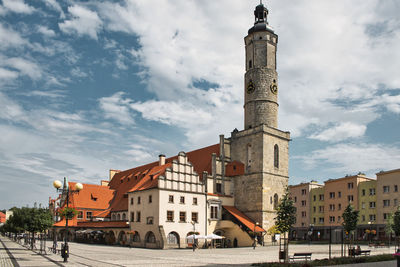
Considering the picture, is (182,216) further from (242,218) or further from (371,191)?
(371,191)

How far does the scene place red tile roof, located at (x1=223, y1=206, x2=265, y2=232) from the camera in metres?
55.2

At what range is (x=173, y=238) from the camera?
5153 cm

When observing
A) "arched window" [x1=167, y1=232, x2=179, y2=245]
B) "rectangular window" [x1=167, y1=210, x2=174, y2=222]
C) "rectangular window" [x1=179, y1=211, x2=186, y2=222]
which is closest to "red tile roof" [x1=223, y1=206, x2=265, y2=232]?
"rectangular window" [x1=179, y1=211, x2=186, y2=222]

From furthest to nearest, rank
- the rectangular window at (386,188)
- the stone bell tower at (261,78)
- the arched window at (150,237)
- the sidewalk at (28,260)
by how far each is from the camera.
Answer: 1. the rectangular window at (386,188)
2. the stone bell tower at (261,78)
3. the arched window at (150,237)
4. the sidewalk at (28,260)

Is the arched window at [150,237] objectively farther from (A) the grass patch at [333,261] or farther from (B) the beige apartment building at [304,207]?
(B) the beige apartment building at [304,207]

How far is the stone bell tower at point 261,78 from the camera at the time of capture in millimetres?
62125

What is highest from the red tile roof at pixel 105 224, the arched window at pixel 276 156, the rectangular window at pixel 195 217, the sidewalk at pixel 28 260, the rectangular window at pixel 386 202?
the arched window at pixel 276 156

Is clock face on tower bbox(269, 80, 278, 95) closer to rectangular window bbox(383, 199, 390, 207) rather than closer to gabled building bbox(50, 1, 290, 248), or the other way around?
gabled building bbox(50, 1, 290, 248)

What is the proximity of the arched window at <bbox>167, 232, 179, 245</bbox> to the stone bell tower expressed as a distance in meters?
21.4

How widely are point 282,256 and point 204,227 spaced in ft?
97.2

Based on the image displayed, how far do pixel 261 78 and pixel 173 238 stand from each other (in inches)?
1128

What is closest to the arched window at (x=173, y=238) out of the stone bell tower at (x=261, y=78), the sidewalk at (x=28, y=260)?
the sidewalk at (x=28, y=260)

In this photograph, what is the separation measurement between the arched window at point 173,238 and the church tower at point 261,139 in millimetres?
12858

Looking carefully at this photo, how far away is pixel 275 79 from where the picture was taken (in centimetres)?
6378
